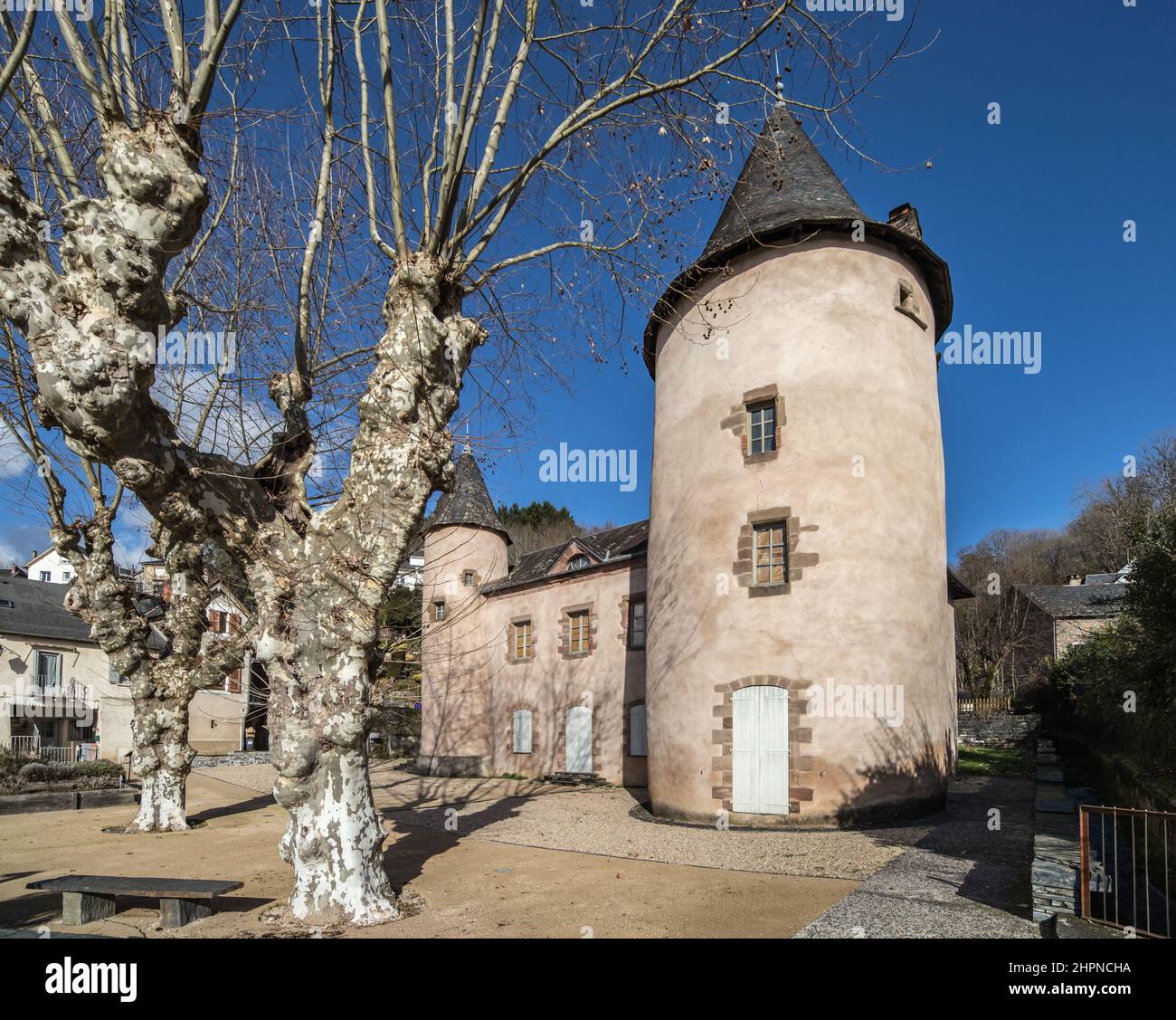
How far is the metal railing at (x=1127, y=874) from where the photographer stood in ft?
17.5

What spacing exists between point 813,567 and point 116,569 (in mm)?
11852

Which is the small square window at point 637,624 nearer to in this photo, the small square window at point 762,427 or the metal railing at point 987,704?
the small square window at point 762,427

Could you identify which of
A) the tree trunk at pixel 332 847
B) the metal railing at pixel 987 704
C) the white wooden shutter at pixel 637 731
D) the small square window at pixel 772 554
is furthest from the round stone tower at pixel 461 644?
the metal railing at pixel 987 704

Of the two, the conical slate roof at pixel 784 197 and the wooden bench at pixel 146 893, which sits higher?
the conical slate roof at pixel 784 197

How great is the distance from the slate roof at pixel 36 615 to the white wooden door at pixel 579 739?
60.5ft

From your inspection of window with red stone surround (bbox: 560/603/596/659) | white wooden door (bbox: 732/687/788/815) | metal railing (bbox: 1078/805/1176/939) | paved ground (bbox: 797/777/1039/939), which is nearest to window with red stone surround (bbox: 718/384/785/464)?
white wooden door (bbox: 732/687/788/815)

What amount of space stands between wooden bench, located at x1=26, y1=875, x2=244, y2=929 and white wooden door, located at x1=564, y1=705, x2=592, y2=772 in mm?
14327

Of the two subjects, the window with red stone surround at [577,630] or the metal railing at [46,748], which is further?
the metal railing at [46,748]

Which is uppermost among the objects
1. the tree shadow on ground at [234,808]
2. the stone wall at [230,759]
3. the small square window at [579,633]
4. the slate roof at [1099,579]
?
the slate roof at [1099,579]

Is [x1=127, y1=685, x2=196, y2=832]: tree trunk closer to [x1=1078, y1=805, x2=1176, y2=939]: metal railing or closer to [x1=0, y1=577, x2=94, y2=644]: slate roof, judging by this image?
[x1=1078, y1=805, x2=1176, y2=939]: metal railing

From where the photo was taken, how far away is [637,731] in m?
19.4

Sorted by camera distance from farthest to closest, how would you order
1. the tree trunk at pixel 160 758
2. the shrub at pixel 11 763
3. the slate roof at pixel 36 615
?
the slate roof at pixel 36 615, the shrub at pixel 11 763, the tree trunk at pixel 160 758

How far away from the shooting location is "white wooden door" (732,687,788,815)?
12.3 metres

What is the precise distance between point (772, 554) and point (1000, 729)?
18.2 metres
